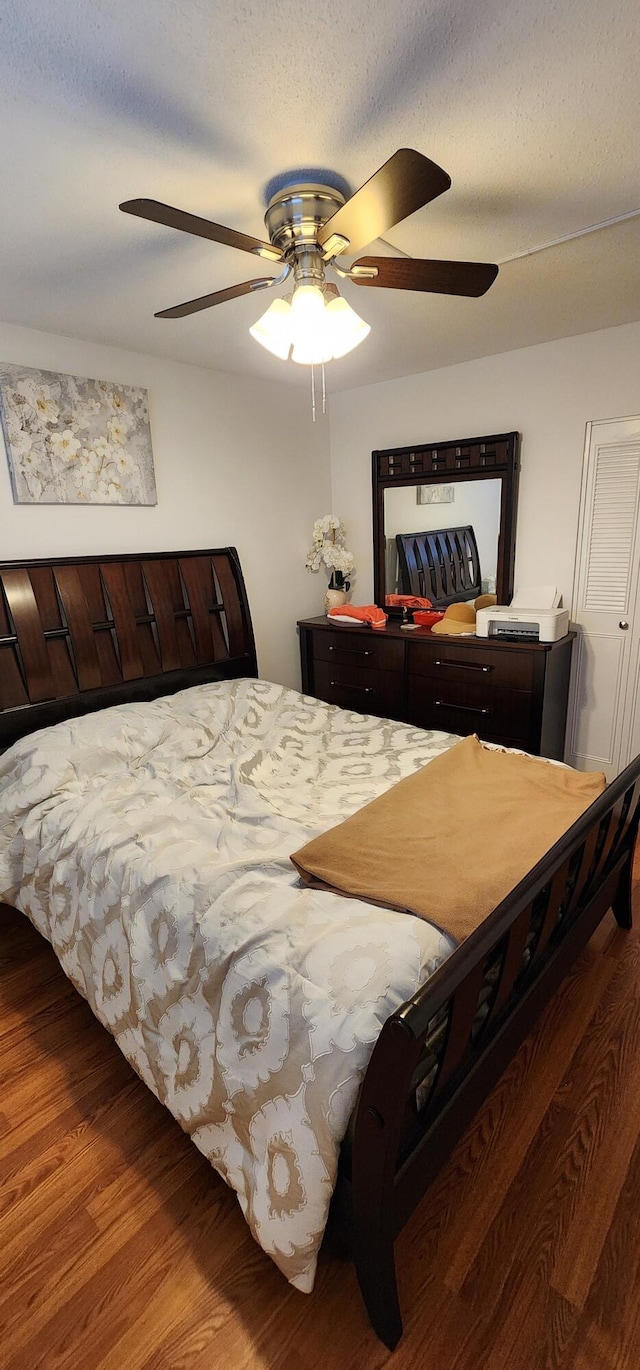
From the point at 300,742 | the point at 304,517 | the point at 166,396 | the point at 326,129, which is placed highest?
the point at 326,129

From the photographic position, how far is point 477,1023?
50.4 inches

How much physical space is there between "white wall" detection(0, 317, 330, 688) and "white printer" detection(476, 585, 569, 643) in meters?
1.29

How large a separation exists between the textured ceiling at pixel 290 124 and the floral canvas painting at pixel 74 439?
0.37 meters

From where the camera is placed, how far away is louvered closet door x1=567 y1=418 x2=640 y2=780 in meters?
2.80

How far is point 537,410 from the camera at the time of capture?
298 cm

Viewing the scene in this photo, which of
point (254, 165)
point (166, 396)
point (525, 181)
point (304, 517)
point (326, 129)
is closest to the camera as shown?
point (326, 129)

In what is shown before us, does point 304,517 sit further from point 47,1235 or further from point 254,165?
point 47,1235

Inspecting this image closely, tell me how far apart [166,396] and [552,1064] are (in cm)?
312

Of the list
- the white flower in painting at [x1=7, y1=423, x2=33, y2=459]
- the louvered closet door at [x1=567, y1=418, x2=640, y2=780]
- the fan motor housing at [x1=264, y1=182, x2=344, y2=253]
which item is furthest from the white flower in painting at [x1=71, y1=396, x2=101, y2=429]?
the louvered closet door at [x1=567, y1=418, x2=640, y2=780]

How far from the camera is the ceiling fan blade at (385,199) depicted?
1.03 meters

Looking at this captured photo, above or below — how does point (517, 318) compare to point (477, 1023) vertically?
above

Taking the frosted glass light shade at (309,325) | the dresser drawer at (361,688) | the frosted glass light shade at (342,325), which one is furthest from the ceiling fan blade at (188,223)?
the dresser drawer at (361,688)

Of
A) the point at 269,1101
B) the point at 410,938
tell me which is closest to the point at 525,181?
the point at 410,938

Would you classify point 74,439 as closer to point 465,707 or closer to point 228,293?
point 228,293
